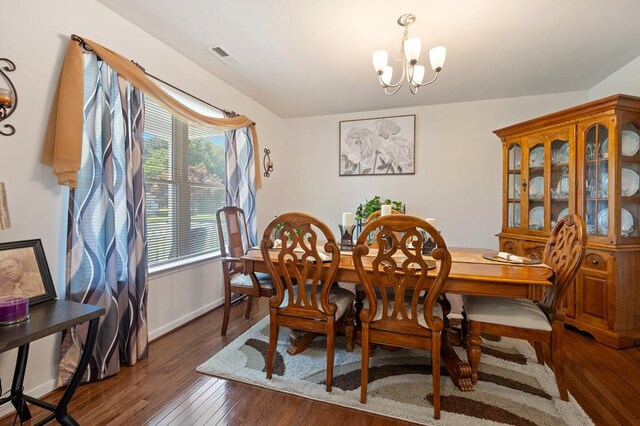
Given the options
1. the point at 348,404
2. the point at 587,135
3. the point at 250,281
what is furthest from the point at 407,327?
the point at 587,135

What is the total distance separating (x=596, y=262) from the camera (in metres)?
2.48

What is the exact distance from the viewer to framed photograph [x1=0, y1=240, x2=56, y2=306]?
1.42 meters

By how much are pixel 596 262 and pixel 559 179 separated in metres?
0.85

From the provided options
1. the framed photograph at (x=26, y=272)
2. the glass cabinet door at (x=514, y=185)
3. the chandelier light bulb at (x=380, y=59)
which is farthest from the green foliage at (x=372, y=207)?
the framed photograph at (x=26, y=272)

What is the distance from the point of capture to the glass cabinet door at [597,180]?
2465 millimetres

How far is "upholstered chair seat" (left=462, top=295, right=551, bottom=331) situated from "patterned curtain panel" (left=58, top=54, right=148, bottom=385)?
2.29 metres

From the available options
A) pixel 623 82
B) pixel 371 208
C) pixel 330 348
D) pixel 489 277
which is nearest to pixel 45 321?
pixel 330 348

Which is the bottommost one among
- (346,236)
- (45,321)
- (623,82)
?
(45,321)

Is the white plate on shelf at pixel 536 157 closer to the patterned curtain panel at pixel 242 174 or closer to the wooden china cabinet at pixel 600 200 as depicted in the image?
the wooden china cabinet at pixel 600 200

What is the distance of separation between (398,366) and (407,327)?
0.60 metres

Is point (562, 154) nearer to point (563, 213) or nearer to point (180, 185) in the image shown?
point (563, 213)

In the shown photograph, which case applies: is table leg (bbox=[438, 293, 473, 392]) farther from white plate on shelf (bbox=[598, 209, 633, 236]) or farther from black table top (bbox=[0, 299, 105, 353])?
black table top (bbox=[0, 299, 105, 353])

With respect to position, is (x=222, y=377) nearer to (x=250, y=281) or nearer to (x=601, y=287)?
(x=250, y=281)

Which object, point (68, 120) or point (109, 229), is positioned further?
point (109, 229)
